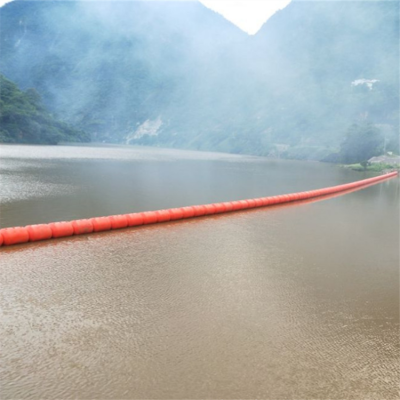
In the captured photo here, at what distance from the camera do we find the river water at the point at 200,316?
2932 millimetres

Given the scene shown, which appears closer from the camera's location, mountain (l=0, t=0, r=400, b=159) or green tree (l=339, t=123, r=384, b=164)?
green tree (l=339, t=123, r=384, b=164)

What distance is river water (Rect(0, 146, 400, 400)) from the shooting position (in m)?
2.93

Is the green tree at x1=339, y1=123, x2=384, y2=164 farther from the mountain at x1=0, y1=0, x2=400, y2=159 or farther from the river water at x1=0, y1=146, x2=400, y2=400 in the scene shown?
the river water at x1=0, y1=146, x2=400, y2=400

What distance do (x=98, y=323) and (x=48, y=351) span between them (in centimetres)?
59

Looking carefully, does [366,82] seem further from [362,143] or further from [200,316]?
[200,316]

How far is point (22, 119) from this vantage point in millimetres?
62156

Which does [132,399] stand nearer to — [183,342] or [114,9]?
[183,342]

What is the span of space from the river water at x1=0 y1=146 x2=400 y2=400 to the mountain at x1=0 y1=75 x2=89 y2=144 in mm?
59451

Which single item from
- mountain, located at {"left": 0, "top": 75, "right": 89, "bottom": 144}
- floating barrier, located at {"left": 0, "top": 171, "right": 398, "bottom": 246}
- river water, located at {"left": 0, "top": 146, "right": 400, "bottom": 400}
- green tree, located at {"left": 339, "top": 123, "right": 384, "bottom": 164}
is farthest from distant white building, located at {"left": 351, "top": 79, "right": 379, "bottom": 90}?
river water, located at {"left": 0, "top": 146, "right": 400, "bottom": 400}

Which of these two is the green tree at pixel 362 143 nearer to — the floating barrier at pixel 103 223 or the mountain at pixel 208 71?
the mountain at pixel 208 71

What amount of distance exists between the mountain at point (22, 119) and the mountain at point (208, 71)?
40848 millimetres

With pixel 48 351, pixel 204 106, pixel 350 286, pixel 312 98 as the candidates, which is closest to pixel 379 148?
pixel 312 98

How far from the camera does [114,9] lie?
187m

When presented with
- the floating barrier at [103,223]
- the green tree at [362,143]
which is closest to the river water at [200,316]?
the floating barrier at [103,223]
